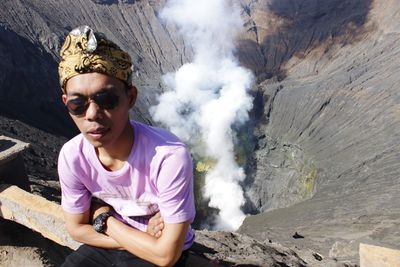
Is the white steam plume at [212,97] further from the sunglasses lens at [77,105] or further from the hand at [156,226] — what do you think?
the sunglasses lens at [77,105]

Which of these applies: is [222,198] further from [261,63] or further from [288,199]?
[261,63]

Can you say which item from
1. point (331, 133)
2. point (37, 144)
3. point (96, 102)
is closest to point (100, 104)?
point (96, 102)

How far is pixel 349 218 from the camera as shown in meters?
22.1

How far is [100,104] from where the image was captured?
244 cm

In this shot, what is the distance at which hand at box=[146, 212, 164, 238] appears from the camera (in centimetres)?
269

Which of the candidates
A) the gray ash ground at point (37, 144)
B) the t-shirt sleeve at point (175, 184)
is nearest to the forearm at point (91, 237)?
the t-shirt sleeve at point (175, 184)

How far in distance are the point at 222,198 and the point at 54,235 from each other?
133 feet

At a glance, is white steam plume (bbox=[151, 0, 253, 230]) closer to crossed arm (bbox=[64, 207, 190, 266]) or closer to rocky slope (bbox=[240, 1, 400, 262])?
rocky slope (bbox=[240, 1, 400, 262])

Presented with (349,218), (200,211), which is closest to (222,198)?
(200,211)

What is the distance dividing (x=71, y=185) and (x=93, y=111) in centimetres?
62

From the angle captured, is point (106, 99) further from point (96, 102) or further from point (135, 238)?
point (135, 238)

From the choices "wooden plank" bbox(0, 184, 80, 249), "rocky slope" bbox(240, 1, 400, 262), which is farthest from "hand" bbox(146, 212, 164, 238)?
"rocky slope" bbox(240, 1, 400, 262)

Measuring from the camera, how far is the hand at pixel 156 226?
2691mm

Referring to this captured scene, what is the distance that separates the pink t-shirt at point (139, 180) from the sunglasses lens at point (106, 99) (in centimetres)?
31
